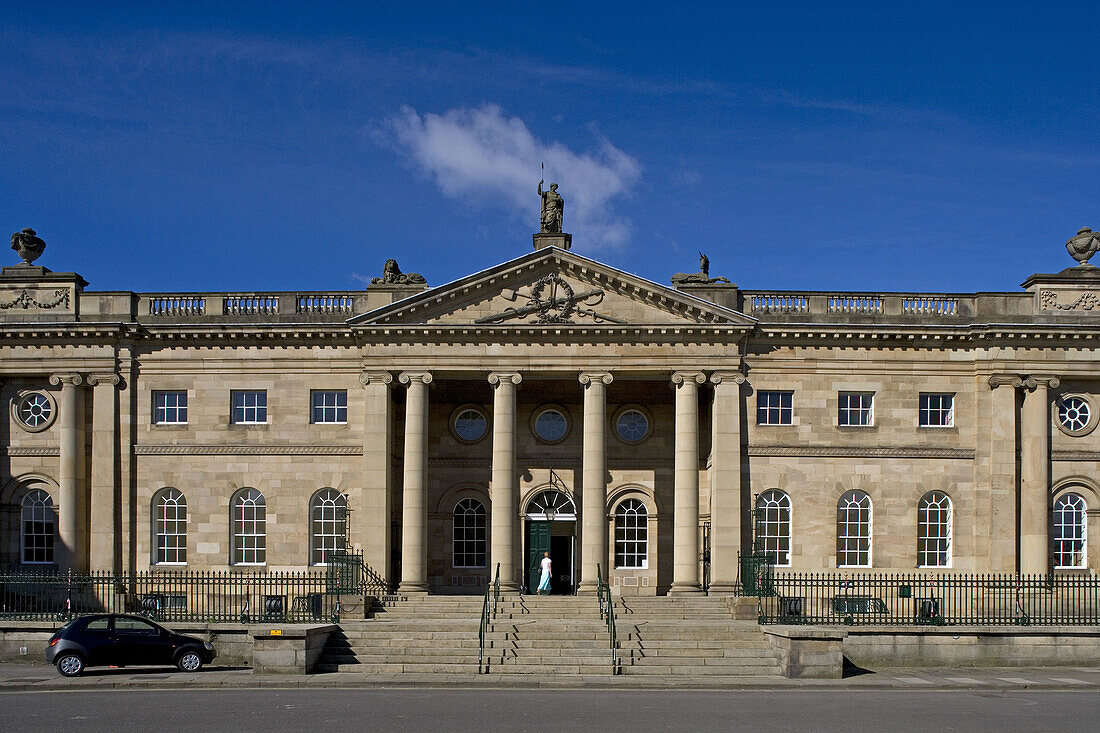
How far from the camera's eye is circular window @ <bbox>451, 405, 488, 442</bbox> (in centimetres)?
3803

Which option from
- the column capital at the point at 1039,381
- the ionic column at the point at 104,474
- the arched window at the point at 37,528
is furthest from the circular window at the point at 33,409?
the column capital at the point at 1039,381

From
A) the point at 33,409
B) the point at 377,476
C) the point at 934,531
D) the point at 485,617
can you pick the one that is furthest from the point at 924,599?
the point at 33,409

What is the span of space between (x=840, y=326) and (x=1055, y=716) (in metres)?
17.8

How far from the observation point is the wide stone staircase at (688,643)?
25969 mm

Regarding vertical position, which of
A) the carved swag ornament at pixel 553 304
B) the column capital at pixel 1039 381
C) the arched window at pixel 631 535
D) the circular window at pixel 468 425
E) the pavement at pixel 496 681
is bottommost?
the pavement at pixel 496 681

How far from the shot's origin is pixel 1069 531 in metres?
36.3

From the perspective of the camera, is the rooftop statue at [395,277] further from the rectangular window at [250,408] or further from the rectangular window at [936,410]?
the rectangular window at [936,410]

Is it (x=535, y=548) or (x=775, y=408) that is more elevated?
(x=775, y=408)

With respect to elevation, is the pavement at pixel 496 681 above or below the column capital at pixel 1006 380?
below

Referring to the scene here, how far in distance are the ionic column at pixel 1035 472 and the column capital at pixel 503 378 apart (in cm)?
1652

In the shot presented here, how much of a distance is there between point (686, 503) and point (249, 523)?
1449 centimetres

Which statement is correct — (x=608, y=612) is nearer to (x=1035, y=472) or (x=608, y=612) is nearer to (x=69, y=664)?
(x=69, y=664)

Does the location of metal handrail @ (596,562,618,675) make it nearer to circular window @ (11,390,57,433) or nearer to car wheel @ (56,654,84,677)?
car wheel @ (56,654,84,677)

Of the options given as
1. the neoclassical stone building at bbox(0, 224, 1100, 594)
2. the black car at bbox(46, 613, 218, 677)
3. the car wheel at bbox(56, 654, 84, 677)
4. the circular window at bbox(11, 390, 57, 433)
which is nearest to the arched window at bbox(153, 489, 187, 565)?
the neoclassical stone building at bbox(0, 224, 1100, 594)
